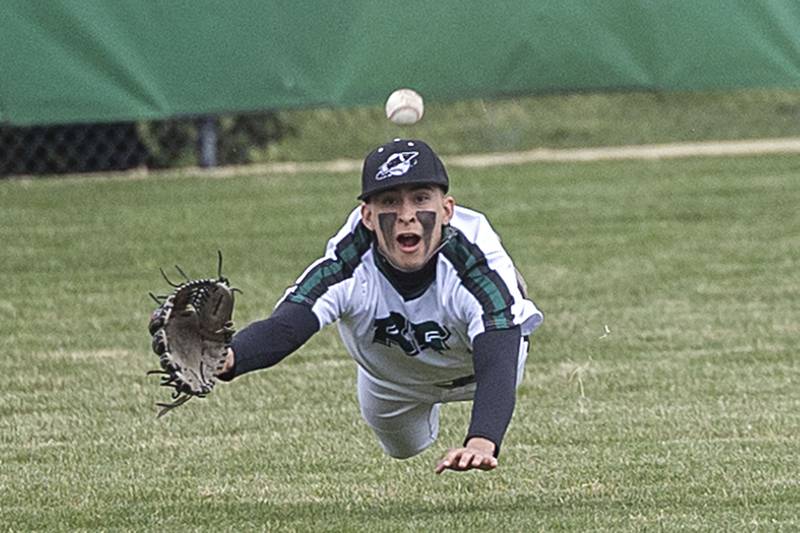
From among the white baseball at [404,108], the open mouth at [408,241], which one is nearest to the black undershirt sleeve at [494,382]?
the open mouth at [408,241]

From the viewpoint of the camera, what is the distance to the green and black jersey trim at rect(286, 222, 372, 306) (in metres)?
5.58

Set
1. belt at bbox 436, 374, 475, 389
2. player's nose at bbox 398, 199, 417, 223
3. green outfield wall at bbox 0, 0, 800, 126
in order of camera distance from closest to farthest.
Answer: player's nose at bbox 398, 199, 417, 223
belt at bbox 436, 374, 475, 389
green outfield wall at bbox 0, 0, 800, 126

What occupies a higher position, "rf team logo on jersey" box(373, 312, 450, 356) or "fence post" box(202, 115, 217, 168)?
"rf team logo on jersey" box(373, 312, 450, 356)

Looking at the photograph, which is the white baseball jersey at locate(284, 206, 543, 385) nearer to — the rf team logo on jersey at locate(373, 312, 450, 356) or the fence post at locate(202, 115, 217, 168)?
the rf team logo on jersey at locate(373, 312, 450, 356)

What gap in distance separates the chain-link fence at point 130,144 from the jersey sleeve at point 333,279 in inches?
285

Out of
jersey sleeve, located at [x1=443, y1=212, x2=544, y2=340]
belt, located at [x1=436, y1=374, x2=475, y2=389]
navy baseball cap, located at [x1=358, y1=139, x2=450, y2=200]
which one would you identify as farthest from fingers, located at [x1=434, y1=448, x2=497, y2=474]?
belt, located at [x1=436, y1=374, x2=475, y2=389]

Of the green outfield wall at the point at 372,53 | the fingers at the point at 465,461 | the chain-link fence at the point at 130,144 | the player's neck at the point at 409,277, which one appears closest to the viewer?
the fingers at the point at 465,461

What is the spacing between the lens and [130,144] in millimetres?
13562

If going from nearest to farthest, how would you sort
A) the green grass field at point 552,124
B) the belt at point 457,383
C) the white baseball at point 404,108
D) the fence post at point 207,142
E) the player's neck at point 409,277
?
the player's neck at point 409,277, the belt at point 457,383, the white baseball at point 404,108, the fence post at point 207,142, the green grass field at point 552,124

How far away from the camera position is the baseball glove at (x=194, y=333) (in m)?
5.24

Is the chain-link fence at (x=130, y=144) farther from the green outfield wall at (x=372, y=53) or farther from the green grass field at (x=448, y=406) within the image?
the green outfield wall at (x=372, y=53)

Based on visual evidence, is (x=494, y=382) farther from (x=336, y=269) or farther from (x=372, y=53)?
(x=372, y=53)

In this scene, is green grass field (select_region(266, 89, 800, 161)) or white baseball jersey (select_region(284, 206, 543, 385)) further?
green grass field (select_region(266, 89, 800, 161))

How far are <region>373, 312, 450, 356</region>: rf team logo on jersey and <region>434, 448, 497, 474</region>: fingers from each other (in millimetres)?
792
